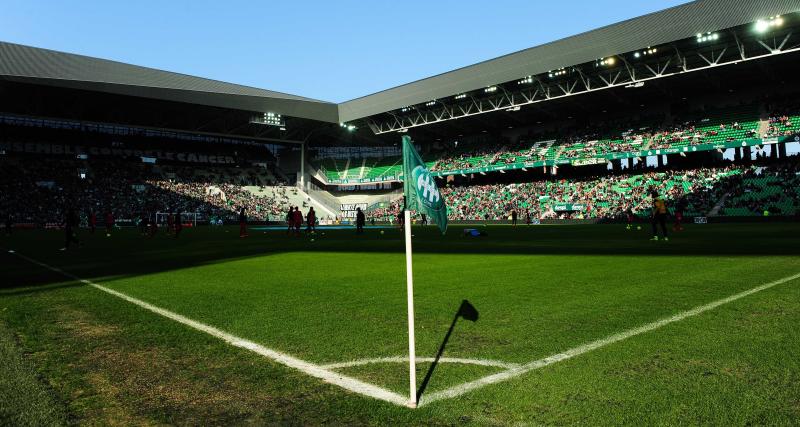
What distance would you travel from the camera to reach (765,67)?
139ft

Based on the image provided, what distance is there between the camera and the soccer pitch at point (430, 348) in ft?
10.9

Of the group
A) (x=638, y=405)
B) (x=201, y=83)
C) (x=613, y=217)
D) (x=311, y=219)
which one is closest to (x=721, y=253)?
(x=638, y=405)

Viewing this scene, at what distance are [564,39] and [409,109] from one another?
21405 millimetres

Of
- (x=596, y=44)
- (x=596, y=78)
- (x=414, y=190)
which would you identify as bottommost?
(x=414, y=190)

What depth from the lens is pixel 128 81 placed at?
51.5m

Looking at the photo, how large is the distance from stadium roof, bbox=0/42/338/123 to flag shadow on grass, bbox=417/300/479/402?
52353 mm

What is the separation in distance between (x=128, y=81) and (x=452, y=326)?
56.3 meters

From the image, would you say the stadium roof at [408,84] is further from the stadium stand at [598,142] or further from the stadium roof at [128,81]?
the stadium stand at [598,142]

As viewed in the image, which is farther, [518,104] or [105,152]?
[105,152]

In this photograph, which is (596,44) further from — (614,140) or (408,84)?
(408,84)

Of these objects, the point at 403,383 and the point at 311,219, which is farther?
the point at 311,219

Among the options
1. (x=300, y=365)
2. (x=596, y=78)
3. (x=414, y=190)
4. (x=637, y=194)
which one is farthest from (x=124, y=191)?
(x=414, y=190)

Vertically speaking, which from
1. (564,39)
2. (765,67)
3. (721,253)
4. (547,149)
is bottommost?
(721,253)

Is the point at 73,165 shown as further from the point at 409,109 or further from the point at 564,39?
the point at 564,39
